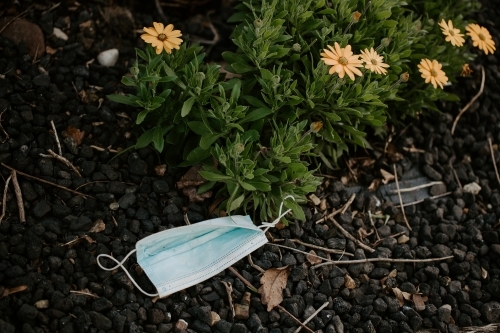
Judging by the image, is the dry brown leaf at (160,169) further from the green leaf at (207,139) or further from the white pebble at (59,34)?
the white pebble at (59,34)

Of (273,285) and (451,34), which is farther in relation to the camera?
(451,34)

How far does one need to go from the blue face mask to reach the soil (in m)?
0.06

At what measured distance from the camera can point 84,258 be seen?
3.18 meters

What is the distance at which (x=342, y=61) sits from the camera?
10.7 ft

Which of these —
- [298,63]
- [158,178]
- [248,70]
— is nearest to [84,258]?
[158,178]

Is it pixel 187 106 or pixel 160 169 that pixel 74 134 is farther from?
pixel 187 106

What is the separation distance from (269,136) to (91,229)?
1.08m

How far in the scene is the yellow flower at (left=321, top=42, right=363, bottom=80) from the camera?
3.22 meters

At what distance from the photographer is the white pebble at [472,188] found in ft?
13.5

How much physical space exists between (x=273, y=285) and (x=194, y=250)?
1.44 feet

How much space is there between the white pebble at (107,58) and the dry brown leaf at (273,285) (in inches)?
65.4

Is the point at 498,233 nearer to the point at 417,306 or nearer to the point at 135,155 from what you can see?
the point at 417,306

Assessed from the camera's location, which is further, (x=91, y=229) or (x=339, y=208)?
(x=339, y=208)

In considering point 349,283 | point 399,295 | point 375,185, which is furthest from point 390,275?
point 375,185
